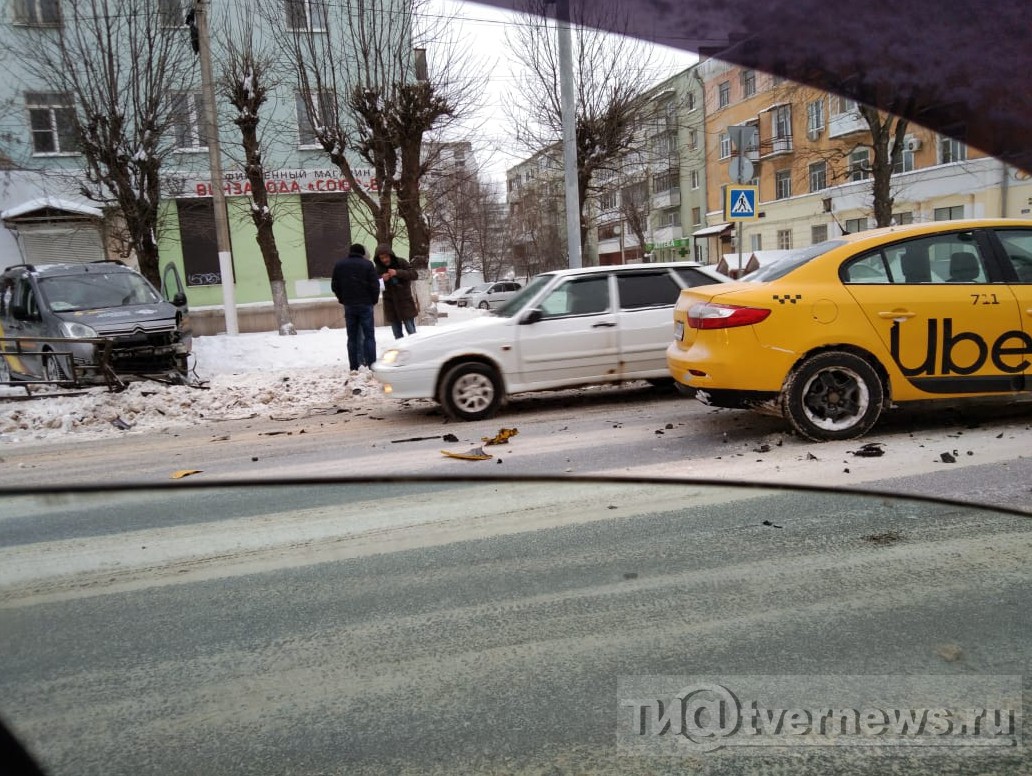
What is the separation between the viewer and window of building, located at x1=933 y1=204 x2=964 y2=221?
18.2ft

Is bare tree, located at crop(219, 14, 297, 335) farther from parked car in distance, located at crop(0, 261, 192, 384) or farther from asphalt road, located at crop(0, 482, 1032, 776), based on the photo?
asphalt road, located at crop(0, 482, 1032, 776)

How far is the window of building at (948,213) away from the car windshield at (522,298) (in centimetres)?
380

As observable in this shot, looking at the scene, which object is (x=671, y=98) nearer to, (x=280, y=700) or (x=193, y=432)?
(x=193, y=432)

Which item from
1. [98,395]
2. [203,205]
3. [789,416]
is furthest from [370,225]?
[789,416]

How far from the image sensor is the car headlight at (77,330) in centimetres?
1034

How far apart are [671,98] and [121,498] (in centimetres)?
734

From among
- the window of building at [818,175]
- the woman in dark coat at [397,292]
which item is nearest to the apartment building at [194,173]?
the woman in dark coat at [397,292]

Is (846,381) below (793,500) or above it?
below

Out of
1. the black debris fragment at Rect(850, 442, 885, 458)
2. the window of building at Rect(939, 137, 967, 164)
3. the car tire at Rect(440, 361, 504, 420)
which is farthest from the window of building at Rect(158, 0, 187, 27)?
the black debris fragment at Rect(850, 442, 885, 458)

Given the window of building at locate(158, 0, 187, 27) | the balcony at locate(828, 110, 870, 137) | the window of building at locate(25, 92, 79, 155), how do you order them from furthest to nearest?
the window of building at locate(25, 92, 79, 155) < the window of building at locate(158, 0, 187, 27) < the balcony at locate(828, 110, 870, 137)

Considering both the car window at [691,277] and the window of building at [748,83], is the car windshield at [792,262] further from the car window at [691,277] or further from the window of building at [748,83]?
the car window at [691,277]

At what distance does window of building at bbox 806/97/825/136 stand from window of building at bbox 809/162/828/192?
726 millimetres

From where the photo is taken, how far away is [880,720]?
148 centimetres

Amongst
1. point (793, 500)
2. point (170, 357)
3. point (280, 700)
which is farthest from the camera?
point (170, 357)
